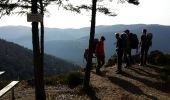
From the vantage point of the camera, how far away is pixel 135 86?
1933 cm

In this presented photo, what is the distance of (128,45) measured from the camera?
22.9 metres

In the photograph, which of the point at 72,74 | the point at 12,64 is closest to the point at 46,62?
the point at 12,64

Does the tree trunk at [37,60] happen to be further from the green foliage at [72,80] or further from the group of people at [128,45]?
the group of people at [128,45]

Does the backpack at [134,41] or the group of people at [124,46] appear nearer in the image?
the group of people at [124,46]

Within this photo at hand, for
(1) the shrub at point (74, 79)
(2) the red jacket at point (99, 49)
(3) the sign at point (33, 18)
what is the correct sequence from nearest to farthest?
(3) the sign at point (33, 18), (1) the shrub at point (74, 79), (2) the red jacket at point (99, 49)

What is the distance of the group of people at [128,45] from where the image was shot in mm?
21859

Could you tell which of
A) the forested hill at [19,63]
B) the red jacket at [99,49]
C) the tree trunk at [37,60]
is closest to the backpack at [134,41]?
the red jacket at [99,49]

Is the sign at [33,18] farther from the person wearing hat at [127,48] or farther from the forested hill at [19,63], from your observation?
the forested hill at [19,63]

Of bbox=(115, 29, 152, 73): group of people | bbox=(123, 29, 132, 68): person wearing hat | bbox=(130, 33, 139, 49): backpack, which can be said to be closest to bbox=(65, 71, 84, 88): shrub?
bbox=(115, 29, 152, 73): group of people

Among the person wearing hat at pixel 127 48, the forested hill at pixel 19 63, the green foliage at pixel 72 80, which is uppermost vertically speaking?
the person wearing hat at pixel 127 48

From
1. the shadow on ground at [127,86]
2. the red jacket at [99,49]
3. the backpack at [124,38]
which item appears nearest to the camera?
the shadow on ground at [127,86]

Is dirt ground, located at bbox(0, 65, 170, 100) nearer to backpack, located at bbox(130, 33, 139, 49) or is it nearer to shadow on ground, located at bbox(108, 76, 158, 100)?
shadow on ground, located at bbox(108, 76, 158, 100)

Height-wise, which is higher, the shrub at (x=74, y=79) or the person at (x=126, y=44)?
the person at (x=126, y=44)

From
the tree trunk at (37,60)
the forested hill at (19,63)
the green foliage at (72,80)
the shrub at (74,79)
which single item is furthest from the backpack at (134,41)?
the forested hill at (19,63)
